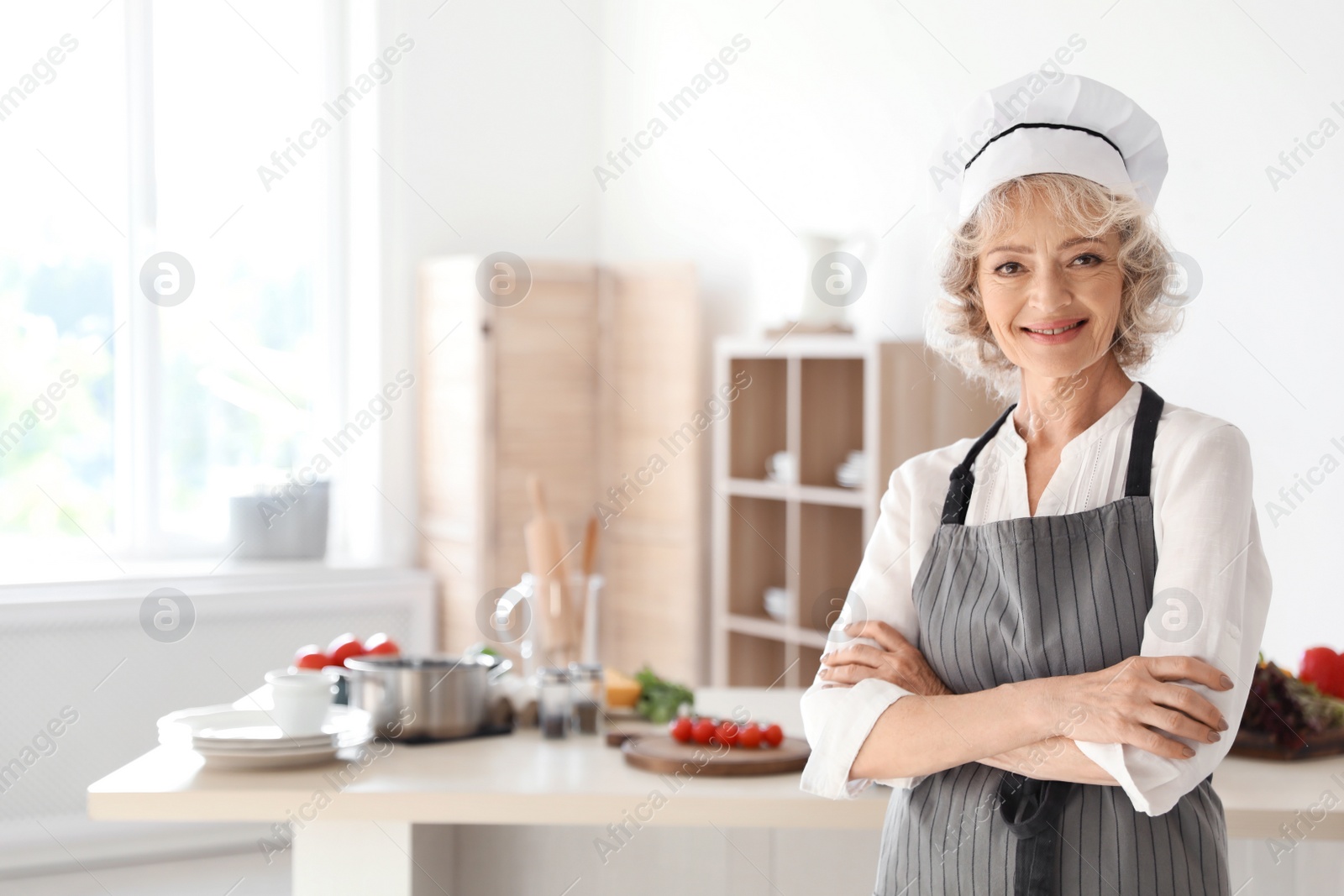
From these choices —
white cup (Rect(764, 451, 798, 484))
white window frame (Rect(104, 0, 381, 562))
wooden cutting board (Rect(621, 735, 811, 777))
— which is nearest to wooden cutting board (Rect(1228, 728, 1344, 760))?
wooden cutting board (Rect(621, 735, 811, 777))

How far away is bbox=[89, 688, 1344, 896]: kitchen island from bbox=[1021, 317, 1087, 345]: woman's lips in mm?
770

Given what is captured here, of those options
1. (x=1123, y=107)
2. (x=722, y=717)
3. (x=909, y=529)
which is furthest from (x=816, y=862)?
(x=1123, y=107)

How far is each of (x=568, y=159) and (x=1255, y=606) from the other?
4.30 metres

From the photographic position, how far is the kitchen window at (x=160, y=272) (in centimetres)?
460

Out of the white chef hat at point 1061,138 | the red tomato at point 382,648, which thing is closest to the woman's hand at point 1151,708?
the white chef hat at point 1061,138

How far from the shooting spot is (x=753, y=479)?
4371 mm

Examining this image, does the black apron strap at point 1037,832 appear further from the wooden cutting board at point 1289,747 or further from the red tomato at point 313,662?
the red tomato at point 313,662

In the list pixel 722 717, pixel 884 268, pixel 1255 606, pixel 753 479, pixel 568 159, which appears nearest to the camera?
pixel 1255 606

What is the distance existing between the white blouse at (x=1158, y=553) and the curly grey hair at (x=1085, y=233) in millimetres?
87

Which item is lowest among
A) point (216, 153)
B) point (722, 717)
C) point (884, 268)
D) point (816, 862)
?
point (816, 862)

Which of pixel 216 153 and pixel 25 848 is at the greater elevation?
pixel 216 153

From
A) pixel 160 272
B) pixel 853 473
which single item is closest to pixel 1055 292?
pixel 853 473

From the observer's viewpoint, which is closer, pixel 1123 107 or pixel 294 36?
pixel 1123 107

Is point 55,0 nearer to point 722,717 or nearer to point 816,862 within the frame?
point 722,717
